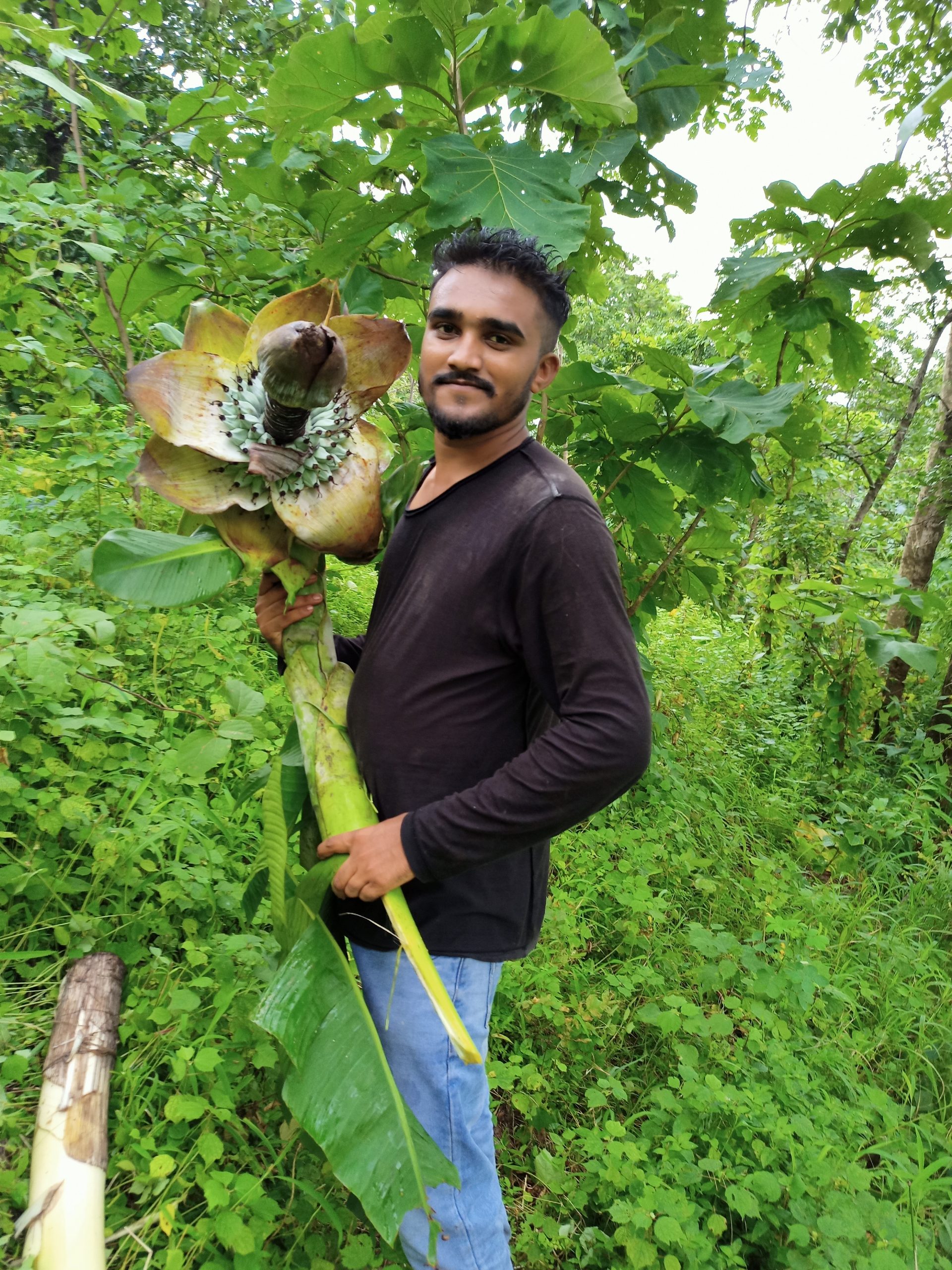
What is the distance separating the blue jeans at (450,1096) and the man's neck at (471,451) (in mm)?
887

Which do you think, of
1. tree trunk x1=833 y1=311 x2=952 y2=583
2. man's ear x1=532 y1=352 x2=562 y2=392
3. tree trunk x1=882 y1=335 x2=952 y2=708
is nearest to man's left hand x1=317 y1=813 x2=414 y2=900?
man's ear x1=532 y1=352 x2=562 y2=392

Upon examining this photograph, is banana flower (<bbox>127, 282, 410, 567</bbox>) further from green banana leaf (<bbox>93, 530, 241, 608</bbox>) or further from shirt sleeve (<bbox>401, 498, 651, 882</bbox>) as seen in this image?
shirt sleeve (<bbox>401, 498, 651, 882</bbox>)

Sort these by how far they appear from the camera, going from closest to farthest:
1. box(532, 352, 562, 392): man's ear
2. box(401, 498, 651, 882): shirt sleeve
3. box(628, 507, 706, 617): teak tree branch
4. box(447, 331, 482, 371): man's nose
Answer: box(401, 498, 651, 882): shirt sleeve → box(447, 331, 482, 371): man's nose → box(532, 352, 562, 392): man's ear → box(628, 507, 706, 617): teak tree branch

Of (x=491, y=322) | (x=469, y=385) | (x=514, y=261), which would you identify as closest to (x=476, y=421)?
(x=469, y=385)

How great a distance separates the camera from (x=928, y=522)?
5.10m

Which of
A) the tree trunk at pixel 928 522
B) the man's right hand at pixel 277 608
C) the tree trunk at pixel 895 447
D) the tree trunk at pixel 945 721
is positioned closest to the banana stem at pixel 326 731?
the man's right hand at pixel 277 608

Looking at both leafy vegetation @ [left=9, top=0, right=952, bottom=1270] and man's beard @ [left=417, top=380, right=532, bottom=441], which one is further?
leafy vegetation @ [left=9, top=0, right=952, bottom=1270]

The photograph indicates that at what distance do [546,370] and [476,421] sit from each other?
0.24 m

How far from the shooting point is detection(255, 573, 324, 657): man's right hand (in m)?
1.37

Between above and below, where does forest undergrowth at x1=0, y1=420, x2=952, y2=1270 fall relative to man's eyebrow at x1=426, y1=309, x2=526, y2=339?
below

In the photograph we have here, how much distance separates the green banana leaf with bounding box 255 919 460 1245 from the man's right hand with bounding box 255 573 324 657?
0.43 metres

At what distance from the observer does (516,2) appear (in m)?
1.78

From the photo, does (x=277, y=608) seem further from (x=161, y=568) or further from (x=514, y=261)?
(x=514, y=261)

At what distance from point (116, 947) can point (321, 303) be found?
6.00 feet
